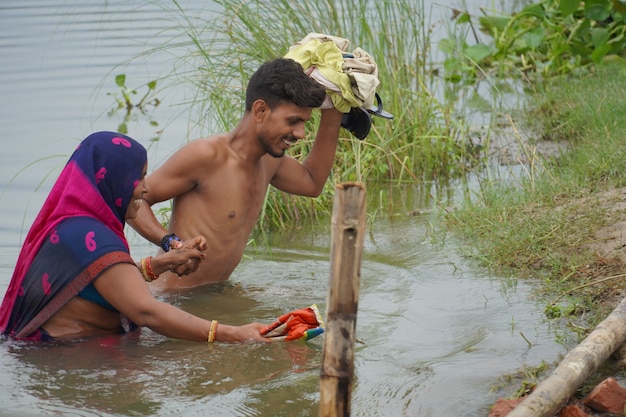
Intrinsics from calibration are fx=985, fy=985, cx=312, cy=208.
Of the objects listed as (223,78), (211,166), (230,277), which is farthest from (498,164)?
(211,166)

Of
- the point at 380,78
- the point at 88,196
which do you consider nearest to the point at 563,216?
the point at 380,78

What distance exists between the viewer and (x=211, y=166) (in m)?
4.69

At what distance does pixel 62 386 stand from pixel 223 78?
123 inches

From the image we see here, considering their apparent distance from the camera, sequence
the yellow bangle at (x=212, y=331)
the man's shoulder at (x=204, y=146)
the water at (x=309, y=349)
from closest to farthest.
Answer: the water at (x=309, y=349)
the yellow bangle at (x=212, y=331)
the man's shoulder at (x=204, y=146)

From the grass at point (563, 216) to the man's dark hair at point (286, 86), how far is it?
4.26 feet

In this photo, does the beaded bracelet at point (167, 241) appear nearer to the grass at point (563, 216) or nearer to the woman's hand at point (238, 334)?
the woman's hand at point (238, 334)

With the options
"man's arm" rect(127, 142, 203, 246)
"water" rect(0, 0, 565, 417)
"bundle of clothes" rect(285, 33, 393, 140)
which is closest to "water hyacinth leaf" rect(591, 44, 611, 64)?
"water" rect(0, 0, 565, 417)

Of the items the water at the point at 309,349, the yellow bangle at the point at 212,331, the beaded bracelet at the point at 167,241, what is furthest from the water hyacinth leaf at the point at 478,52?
the yellow bangle at the point at 212,331

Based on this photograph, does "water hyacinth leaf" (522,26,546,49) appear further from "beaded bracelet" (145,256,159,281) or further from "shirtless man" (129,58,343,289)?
"beaded bracelet" (145,256,159,281)

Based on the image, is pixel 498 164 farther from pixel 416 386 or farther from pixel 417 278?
pixel 416 386

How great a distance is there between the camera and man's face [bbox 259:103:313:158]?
178 inches

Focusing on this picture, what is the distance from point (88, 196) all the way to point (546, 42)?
6.42 m

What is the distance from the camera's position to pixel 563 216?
5.15m

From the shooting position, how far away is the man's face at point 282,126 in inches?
178
